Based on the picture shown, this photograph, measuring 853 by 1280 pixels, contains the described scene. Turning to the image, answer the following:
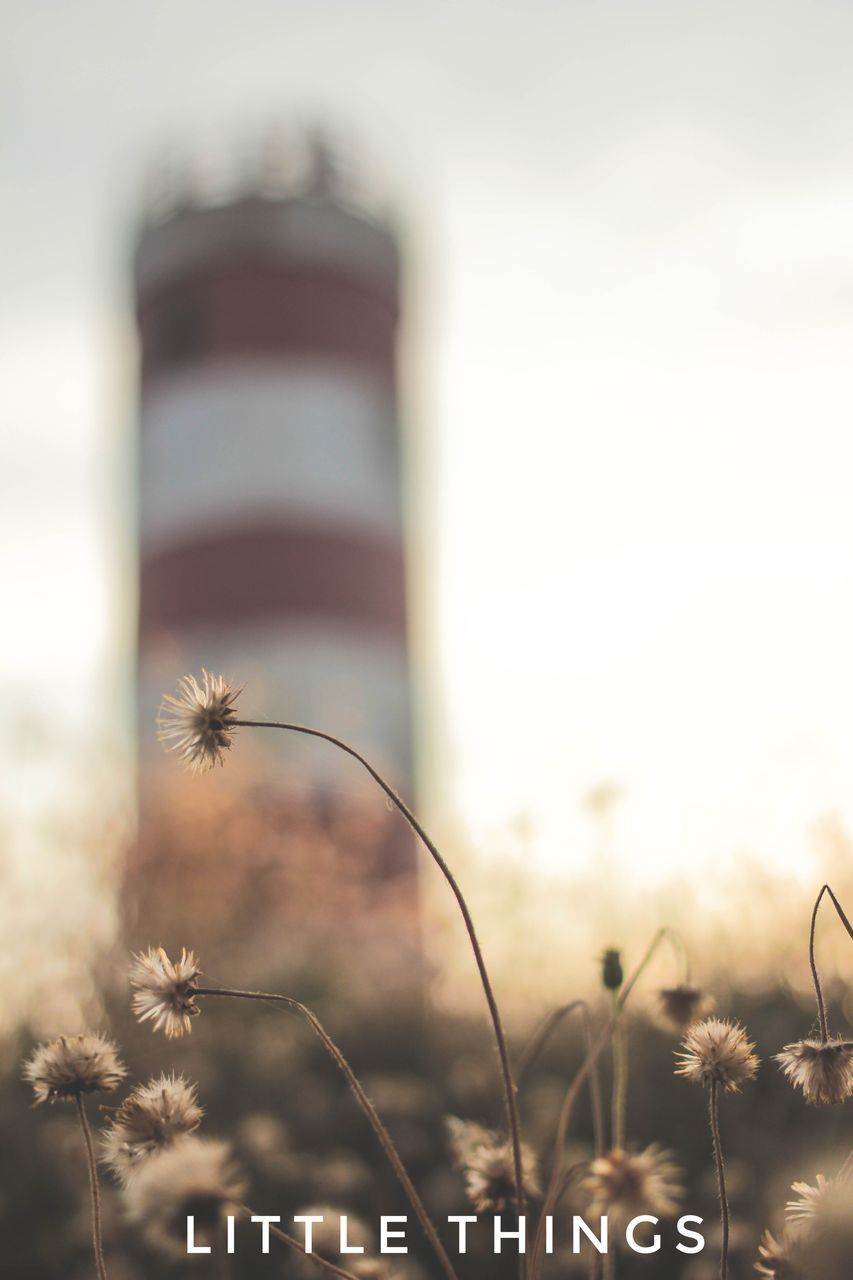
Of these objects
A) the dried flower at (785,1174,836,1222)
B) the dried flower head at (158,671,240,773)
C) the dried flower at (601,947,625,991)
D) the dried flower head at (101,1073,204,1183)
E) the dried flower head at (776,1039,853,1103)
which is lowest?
the dried flower at (785,1174,836,1222)

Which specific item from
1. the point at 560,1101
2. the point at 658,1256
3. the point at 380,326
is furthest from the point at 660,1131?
the point at 380,326

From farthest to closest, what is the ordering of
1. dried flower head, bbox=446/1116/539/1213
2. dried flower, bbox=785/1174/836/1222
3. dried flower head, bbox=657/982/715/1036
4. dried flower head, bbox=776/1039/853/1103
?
dried flower head, bbox=657/982/715/1036 → dried flower head, bbox=446/1116/539/1213 → dried flower head, bbox=776/1039/853/1103 → dried flower, bbox=785/1174/836/1222

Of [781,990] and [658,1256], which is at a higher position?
[781,990]

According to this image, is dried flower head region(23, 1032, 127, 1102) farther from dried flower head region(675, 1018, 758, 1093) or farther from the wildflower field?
dried flower head region(675, 1018, 758, 1093)

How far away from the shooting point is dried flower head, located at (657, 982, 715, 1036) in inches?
60.7

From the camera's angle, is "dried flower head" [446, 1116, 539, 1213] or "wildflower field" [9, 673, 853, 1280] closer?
"wildflower field" [9, 673, 853, 1280]

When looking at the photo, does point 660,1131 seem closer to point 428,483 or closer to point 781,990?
point 781,990

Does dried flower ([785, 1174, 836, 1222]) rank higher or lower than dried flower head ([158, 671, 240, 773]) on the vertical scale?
lower

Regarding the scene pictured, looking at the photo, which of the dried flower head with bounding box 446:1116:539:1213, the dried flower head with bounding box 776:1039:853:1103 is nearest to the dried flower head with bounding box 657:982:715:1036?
the dried flower head with bounding box 446:1116:539:1213

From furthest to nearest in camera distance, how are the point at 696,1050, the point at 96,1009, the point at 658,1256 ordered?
1. the point at 96,1009
2. the point at 658,1256
3. the point at 696,1050

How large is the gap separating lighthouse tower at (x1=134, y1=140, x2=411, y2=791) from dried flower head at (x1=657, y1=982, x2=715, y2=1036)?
13.1 meters

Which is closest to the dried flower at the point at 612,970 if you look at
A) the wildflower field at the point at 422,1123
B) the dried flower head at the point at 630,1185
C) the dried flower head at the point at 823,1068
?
the wildflower field at the point at 422,1123

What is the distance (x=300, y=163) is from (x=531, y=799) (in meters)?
16.8

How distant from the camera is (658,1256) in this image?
2.36 metres
